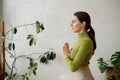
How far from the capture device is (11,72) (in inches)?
133

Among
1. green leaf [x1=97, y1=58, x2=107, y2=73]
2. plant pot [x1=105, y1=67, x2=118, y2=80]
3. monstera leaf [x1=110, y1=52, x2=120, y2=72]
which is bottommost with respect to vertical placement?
plant pot [x1=105, y1=67, x2=118, y2=80]

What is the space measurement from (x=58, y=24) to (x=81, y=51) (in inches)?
63.3

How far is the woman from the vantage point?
1812 mm

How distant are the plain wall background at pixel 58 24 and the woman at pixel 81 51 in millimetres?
1312

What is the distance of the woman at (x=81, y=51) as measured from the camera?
1.81 metres

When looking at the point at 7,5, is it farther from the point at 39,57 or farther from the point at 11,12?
the point at 39,57

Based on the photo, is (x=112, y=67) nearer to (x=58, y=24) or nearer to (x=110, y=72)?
(x=110, y=72)

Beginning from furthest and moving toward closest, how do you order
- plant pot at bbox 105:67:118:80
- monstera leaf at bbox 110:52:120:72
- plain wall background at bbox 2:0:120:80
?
plain wall background at bbox 2:0:120:80, plant pot at bbox 105:67:118:80, monstera leaf at bbox 110:52:120:72

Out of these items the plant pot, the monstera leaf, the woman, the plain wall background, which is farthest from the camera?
the plain wall background

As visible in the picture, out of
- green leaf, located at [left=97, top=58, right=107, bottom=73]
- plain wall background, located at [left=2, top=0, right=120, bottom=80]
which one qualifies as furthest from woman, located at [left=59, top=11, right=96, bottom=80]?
plain wall background, located at [left=2, top=0, right=120, bottom=80]

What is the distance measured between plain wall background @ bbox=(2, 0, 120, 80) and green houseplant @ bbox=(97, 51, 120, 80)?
0.14m

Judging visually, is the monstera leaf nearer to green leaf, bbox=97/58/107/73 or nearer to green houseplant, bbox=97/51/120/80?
green houseplant, bbox=97/51/120/80

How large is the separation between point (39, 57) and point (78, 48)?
5.52ft

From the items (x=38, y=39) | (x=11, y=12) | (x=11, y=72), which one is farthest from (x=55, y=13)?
(x=11, y=72)
